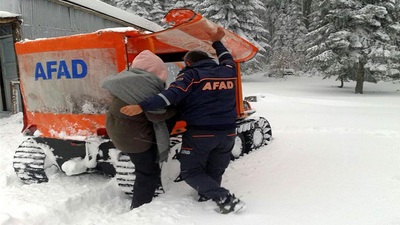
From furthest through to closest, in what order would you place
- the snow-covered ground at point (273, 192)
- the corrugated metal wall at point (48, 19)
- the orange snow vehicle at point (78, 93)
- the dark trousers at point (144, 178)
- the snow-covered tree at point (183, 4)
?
the snow-covered tree at point (183, 4) < the corrugated metal wall at point (48, 19) < the orange snow vehicle at point (78, 93) < the dark trousers at point (144, 178) < the snow-covered ground at point (273, 192)

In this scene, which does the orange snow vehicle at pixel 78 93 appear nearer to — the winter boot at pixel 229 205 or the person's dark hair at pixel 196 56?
the person's dark hair at pixel 196 56

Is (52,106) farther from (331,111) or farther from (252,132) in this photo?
(331,111)

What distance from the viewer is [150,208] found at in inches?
112

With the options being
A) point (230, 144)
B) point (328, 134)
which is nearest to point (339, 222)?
point (230, 144)

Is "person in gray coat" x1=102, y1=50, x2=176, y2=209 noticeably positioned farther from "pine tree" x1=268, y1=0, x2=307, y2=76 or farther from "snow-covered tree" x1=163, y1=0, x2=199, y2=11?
"pine tree" x1=268, y1=0, x2=307, y2=76

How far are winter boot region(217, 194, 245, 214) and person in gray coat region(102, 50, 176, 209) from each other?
86 cm

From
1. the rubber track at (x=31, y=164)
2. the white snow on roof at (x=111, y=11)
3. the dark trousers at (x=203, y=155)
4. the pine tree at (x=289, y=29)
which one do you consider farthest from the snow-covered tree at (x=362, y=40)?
the rubber track at (x=31, y=164)

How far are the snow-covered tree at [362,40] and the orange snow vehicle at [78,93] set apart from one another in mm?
15824

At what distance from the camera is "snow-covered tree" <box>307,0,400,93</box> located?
1672 cm

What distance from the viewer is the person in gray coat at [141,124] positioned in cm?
291

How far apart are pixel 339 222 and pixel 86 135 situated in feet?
9.74

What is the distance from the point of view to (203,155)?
2.96 meters

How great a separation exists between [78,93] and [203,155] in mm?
1855

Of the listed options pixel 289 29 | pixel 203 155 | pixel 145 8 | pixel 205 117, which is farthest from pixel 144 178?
pixel 289 29
